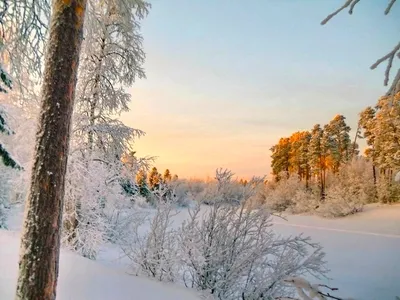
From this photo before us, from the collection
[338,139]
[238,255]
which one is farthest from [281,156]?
[238,255]

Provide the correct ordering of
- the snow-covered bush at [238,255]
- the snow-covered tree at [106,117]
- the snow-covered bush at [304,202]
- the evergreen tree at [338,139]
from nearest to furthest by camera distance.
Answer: the snow-covered bush at [238,255] → the snow-covered tree at [106,117] → the snow-covered bush at [304,202] → the evergreen tree at [338,139]

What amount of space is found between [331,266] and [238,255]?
899 centimetres

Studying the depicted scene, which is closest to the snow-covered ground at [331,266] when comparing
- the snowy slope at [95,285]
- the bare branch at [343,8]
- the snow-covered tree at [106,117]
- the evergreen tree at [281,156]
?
the snowy slope at [95,285]

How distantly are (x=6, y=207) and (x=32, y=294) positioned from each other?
1029 centimetres

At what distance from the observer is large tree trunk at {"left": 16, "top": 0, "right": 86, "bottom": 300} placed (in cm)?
281

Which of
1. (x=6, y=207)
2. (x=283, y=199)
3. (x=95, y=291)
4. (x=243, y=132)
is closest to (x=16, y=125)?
(x=6, y=207)

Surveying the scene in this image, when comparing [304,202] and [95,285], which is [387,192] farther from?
[95,285]

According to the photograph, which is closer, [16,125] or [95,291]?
[95,291]

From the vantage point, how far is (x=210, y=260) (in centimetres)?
541

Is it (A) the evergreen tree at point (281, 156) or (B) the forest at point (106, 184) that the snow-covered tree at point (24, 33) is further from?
(A) the evergreen tree at point (281, 156)

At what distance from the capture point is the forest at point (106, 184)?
2.88 m

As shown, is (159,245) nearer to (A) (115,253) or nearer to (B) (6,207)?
(A) (115,253)

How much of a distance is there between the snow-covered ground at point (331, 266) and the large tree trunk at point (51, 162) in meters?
1.37

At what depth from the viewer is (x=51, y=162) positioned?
2.89m
